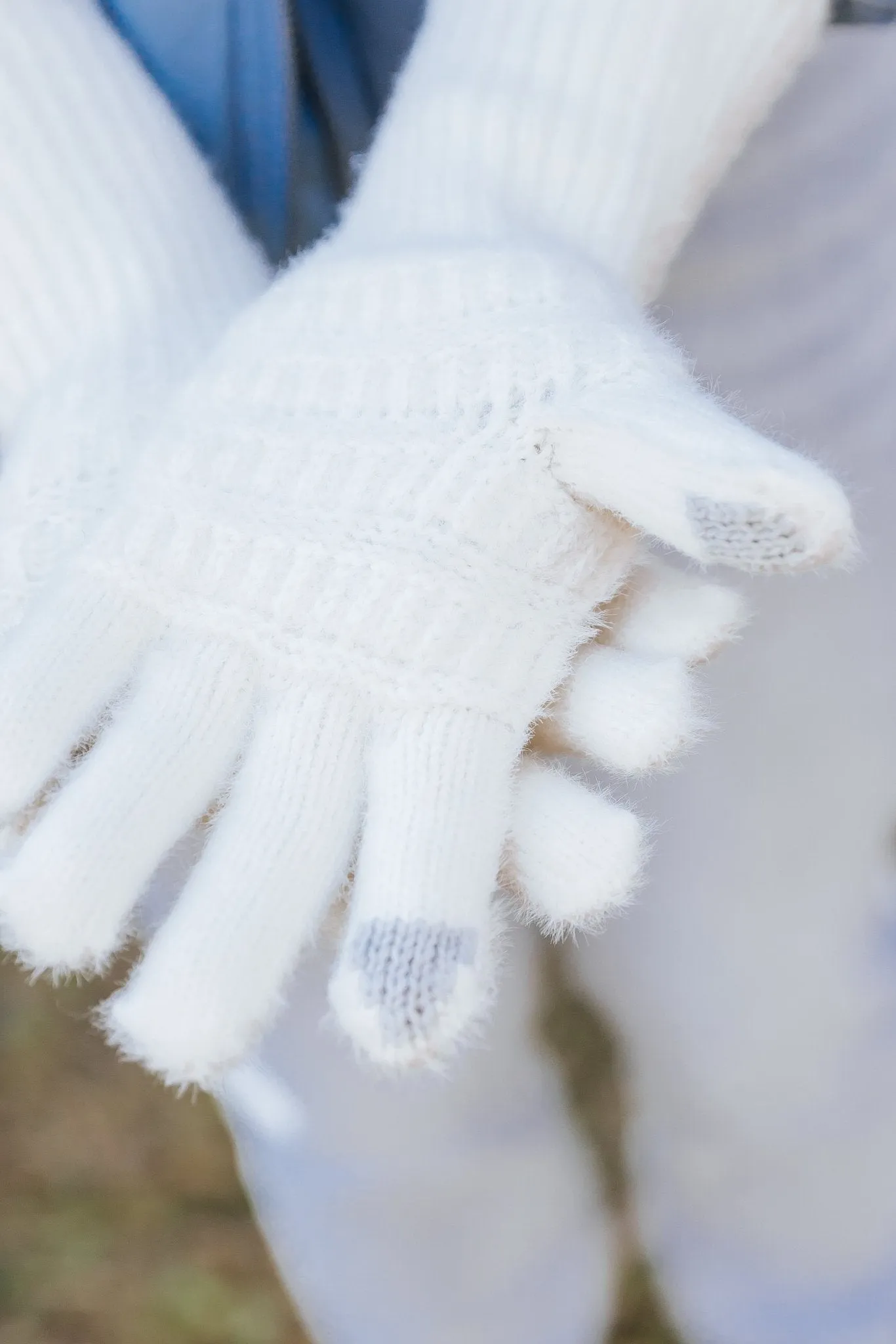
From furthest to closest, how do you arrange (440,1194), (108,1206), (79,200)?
(108,1206)
(440,1194)
(79,200)

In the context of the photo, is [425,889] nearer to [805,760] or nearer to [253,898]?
[253,898]

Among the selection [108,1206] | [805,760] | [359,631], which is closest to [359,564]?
[359,631]

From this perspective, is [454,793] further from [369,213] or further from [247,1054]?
[369,213]

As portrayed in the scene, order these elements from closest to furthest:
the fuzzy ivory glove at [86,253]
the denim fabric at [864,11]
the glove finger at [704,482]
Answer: the glove finger at [704,482] → the fuzzy ivory glove at [86,253] → the denim fabric at [864,11]

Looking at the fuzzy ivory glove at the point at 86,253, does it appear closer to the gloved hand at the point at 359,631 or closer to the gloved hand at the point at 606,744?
the gloved hand at the point at 359,631

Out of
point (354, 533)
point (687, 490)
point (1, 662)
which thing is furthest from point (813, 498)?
point (1, 662)

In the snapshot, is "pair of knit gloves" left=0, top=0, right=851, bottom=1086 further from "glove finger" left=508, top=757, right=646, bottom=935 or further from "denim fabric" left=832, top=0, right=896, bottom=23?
"denim fabric" left=832, top=0, right=896, bottom=23

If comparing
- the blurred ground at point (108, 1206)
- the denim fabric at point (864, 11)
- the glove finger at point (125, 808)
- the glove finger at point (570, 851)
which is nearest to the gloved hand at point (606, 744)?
the glove finger at point (570, 851)
